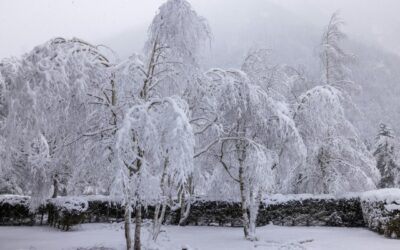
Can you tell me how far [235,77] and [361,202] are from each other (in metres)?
7.71

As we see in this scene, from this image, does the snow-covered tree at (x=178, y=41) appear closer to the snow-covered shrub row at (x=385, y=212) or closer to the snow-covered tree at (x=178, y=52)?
the snow-covered tree at (x=178, y=52)

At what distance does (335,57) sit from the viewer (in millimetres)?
20641

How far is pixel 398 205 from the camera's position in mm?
12070

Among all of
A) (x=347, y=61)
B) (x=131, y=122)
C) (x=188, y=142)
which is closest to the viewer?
(x=188, y=142)

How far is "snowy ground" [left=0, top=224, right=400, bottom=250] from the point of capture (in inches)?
454

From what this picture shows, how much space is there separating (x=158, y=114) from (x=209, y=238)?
6.43 m

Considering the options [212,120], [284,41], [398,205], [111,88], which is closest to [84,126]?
[111,88]

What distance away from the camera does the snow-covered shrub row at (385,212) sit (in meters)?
12.1

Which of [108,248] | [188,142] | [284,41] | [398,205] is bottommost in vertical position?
[108,248]

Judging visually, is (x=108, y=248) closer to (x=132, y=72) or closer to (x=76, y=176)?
(x=76, y=176)

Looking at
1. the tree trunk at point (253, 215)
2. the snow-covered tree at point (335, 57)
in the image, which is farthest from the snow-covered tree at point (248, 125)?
the snow-covered tree at point (335, 57)

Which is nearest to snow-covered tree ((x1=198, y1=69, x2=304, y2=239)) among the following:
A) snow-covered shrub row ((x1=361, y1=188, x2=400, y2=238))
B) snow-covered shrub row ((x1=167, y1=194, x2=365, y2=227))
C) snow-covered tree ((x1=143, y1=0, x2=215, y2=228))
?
snow-covered tree ((x1=143, y1=0, x2=215, y2=228))

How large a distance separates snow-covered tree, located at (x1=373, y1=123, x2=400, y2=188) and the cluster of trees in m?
24.6

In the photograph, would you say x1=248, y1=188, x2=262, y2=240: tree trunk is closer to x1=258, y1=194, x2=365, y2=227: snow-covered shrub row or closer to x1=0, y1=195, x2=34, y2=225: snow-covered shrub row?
x1=258, y1=194, x2=365, y2=227: snow-covered shrub row
